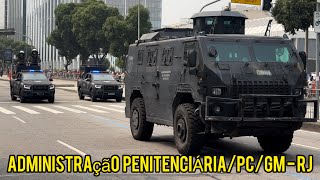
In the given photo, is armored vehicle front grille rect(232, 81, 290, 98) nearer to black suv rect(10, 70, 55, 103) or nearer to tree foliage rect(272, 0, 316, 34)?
black suv rect(10, 70, 55, 103)

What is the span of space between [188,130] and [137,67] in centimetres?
360

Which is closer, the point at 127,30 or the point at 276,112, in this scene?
the point at 276,112

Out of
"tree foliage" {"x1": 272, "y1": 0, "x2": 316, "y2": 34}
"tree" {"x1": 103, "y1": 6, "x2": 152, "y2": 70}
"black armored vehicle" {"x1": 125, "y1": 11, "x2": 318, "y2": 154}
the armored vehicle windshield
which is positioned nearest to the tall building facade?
"tree" {"x1": 103, "y1": 6, "x2": 152, "y2": 70}

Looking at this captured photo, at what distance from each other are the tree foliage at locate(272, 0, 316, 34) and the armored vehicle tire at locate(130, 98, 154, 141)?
22975mm

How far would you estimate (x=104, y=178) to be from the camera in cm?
870

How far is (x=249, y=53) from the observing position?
1087 centimetres

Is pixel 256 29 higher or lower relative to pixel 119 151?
higher

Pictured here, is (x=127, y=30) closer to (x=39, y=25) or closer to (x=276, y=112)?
(x=276, y=112)

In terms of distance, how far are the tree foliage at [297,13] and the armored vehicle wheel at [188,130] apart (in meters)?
25.1

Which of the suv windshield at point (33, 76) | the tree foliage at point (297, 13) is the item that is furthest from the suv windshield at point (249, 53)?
the tree foliage at point (297, 13)

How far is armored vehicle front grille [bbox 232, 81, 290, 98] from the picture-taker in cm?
1020

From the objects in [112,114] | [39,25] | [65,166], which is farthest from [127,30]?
[39,25]

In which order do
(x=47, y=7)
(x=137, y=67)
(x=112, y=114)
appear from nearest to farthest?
1. (x=137, y=67)
2. (x=112, y=114)
3. (x=47, y=7)

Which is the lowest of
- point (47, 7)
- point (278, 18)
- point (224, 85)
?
point (224, 85)
